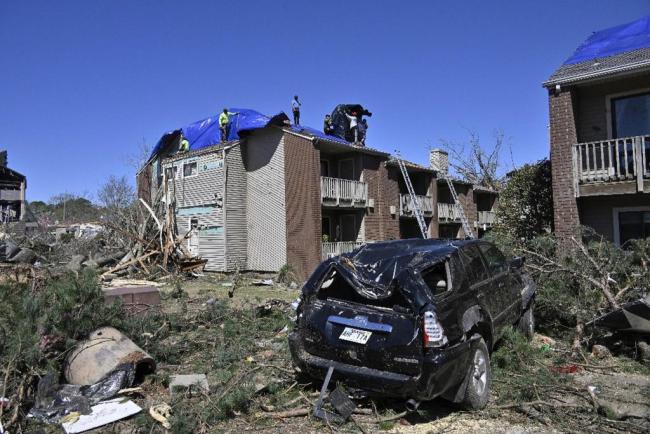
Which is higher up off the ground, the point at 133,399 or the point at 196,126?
the point at 196,126

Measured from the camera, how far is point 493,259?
6883 mm

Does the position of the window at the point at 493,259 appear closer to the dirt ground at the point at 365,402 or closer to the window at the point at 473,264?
the window at the point at 473,264

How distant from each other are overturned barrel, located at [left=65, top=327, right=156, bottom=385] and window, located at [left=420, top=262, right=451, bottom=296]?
11.7 feet

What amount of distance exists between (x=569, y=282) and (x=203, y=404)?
6603 mm

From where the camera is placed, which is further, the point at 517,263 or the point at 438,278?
the point at 517,263

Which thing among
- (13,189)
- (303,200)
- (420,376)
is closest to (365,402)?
(420,376)

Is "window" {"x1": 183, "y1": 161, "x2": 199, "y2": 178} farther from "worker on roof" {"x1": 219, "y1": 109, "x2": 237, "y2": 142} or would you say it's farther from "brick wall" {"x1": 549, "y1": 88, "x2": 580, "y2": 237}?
"brick wall" {"x1": 549, "y1": 88, "x2": 580, "y2": 237}

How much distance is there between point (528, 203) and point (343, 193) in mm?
10424

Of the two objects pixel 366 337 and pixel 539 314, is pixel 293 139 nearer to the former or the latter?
pixel 539 314

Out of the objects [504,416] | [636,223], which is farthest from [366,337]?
[636,223]

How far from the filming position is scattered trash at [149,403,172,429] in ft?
15.9

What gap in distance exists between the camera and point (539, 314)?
881 centimetres

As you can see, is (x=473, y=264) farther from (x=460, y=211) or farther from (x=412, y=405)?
(x=460, y=211)

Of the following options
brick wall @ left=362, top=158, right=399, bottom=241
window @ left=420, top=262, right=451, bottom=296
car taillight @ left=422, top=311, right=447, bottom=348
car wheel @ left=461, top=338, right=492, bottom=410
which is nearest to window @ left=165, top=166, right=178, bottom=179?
brick wall @ left=362, top=158, right=399, bottom=241
